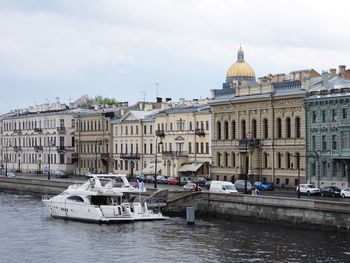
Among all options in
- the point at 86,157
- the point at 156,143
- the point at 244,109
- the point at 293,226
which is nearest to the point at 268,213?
the point at 293,226

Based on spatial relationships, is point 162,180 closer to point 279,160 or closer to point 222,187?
point 279,160

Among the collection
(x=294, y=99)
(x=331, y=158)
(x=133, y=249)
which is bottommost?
(x=133, y=249)

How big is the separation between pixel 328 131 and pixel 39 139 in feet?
229

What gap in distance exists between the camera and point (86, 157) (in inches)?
5364

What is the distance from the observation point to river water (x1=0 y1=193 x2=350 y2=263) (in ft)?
164

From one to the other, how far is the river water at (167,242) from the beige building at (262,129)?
24.9 meters

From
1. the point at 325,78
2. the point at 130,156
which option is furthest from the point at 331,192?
the point at 130,156

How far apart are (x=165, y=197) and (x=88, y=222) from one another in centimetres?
890

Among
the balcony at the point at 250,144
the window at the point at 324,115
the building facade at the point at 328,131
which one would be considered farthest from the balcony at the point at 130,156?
the window at the point at 324,115

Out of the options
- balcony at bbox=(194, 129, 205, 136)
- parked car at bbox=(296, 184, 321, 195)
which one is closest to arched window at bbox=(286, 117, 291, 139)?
parked car at bbox=(296, 184, 321, 195)

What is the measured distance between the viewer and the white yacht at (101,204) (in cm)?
6888

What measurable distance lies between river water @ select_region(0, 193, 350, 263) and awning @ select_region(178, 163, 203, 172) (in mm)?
36620

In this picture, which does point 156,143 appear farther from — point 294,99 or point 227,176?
point 294,99

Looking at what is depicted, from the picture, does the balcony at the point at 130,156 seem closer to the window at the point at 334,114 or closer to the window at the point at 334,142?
the window at the point at 334,142
